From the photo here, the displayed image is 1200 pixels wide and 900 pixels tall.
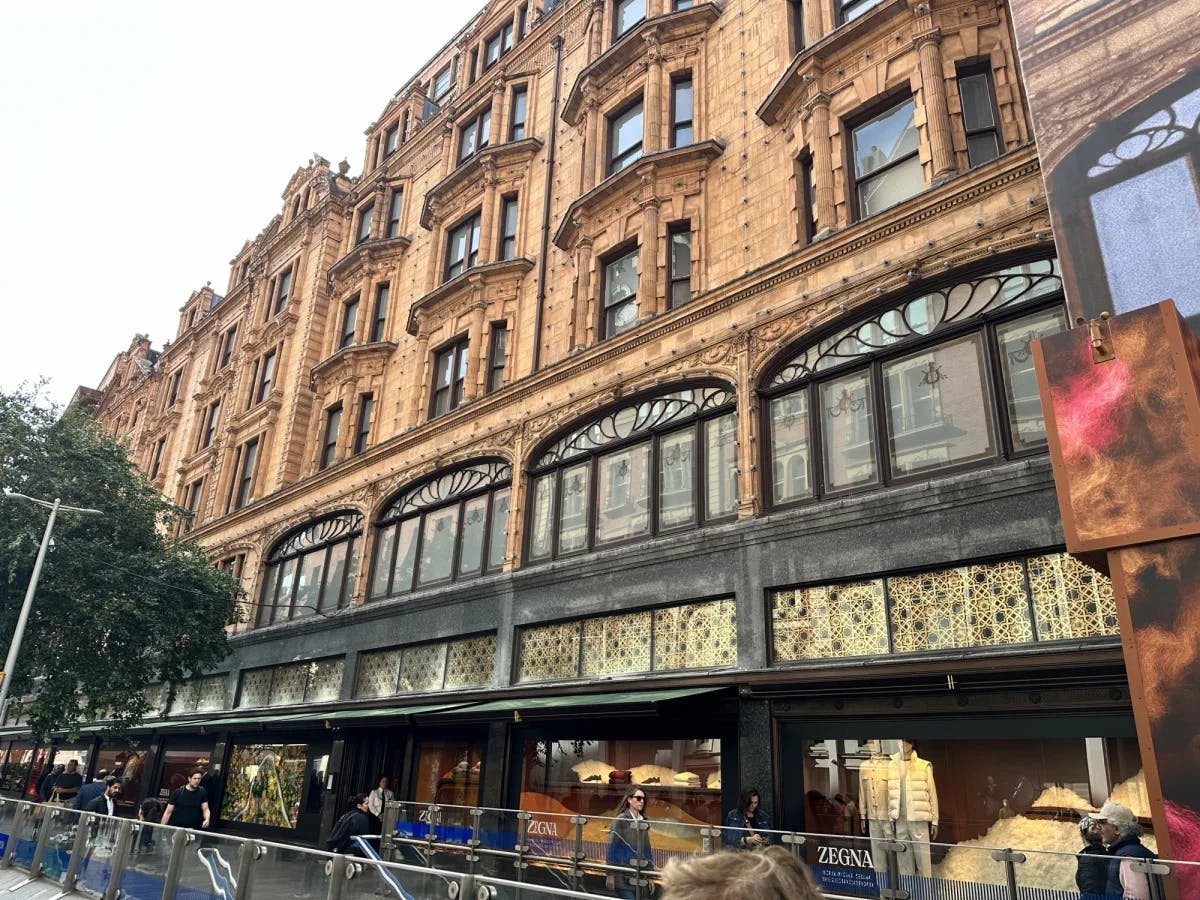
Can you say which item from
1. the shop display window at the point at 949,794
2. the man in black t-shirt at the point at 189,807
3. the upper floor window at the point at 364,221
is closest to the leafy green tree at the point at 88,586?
the man in black t-shirt at the point at 189,807

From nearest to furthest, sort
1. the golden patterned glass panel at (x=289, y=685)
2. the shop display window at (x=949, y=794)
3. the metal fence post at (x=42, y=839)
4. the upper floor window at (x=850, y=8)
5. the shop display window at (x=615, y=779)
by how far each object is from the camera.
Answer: the shop display window at (x=949, y=794) < the metal fence post at (x=42, y=839) < the shop display window at (x=615, y=779) < the upper floor window at (x=850, y=8) < the golden patterned glass panel at (x=289, y=685)

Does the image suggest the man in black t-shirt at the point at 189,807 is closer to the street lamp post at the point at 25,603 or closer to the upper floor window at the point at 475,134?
the street lamp post at the point at 25,603

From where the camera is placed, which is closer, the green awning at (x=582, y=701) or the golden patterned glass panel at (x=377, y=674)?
the green awning at (x=582, y=701)

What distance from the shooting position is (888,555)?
11695 millimetres

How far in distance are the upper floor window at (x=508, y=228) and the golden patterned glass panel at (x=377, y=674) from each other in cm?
1077

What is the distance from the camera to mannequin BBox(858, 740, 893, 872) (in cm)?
1061

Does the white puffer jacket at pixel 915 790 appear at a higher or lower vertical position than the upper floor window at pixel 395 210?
lower

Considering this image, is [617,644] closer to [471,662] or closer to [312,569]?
[471,662]

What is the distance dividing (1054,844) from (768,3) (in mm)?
16209

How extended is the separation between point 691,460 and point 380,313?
15420mm

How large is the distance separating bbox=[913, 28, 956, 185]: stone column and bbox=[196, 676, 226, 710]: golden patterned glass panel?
24.4 m

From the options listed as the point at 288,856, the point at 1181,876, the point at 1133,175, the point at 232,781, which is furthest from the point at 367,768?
the point at 1133,175

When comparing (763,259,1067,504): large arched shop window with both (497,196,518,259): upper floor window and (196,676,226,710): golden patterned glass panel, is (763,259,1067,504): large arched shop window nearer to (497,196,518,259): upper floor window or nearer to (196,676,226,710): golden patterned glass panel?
(497,196,518,259): upper floor window

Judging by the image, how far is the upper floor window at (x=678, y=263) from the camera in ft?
56.4
